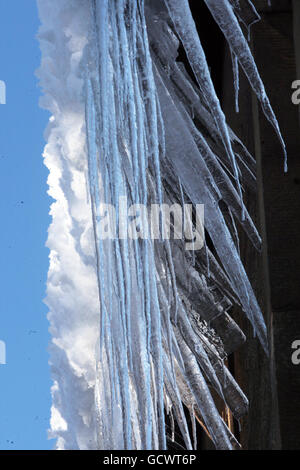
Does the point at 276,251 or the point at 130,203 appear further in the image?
the point at 276,251

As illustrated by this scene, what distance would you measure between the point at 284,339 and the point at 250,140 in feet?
3.16

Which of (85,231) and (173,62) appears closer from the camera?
(85,231)

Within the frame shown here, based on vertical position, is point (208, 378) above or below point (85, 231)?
below

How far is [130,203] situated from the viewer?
2148 mm

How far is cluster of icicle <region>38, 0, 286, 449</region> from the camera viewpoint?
2047 millimetres

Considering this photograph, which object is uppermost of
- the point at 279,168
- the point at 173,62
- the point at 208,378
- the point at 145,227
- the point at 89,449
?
the point at 173,62

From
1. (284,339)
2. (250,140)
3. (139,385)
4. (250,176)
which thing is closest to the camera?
(139,385)

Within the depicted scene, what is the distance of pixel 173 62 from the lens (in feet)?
8.37

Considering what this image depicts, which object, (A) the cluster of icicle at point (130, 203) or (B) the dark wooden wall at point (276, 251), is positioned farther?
(B) the dark wooden wall at point (276, 251)

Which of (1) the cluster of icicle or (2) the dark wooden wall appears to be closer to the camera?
(1) the cluster of icicle

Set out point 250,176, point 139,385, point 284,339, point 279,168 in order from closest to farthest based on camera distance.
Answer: point 139,385 < point 284,339 < point 279,168 < point 250,176

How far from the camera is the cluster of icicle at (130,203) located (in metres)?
2.05

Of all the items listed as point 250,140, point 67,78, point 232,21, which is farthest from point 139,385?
point 250,140

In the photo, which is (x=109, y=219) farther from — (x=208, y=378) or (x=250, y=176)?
(x=250, y=176)
